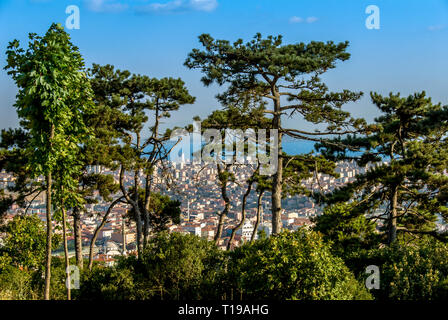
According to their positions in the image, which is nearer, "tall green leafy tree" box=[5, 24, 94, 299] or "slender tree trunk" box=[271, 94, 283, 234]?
"tall green leafy tree" box=[5, 24, 94, 299]

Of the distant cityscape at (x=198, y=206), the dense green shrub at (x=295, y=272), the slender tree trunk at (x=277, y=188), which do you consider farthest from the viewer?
the distant cityscape at (x=198, y=206)

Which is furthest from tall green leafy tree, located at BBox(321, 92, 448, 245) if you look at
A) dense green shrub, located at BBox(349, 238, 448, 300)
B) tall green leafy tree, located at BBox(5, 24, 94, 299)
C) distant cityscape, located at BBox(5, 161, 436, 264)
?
tall green leafy tree, located at BBox(5, 24, 94, 299)

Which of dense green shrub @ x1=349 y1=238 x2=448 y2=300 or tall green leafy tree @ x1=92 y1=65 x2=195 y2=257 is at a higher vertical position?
tall green leafy tree @ x1=92 y1=65 x2=195 y2=257

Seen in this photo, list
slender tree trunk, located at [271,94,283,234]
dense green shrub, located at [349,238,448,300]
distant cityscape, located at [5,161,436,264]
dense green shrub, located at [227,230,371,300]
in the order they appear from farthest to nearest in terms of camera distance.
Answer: distant cityscape, located at [5,161,436,264], slender tree trunk, located at [271,94,283,234], dense green shrub, located at [349,238,448,300], dense green shrub, located at [227,230,371,300]

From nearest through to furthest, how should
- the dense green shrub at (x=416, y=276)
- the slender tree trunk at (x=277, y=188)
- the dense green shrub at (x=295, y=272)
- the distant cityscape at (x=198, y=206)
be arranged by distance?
the dense green shrub at (x=295, y=272)
the dense green shrub at (x=416, y=276)
the slender tree trunk at (x=277, y=188)
the distant cityscape at (x=198, y=206)

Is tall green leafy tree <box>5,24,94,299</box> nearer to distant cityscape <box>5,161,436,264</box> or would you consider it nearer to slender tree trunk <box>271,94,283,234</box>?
distant cityscape <box>5,161,436,264</box>

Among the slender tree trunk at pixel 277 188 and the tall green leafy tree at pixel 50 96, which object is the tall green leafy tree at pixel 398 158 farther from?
the tall green leafy tree at pixel 50 96

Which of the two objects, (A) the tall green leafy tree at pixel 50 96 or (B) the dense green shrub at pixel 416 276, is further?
(B) the dense green shrub at pixel 416 276

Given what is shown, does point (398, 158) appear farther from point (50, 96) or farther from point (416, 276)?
point (50, 96)

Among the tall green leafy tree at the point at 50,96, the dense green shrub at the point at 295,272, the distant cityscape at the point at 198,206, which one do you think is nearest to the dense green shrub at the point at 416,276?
the dense green shrub at the point at 295,272
